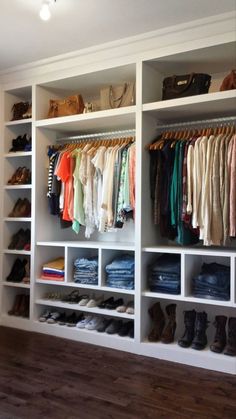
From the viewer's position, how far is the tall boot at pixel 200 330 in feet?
8.18

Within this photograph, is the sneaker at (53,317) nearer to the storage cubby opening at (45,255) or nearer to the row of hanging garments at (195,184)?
the storage cubby opening at (45,255)

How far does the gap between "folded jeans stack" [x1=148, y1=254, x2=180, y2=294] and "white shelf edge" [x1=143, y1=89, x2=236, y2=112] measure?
1.16m

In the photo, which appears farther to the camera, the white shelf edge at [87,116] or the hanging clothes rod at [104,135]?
the hanging clothes rod at [104,135]

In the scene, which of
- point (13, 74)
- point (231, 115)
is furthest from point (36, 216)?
point (231, 115)

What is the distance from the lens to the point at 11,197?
11.4 feet

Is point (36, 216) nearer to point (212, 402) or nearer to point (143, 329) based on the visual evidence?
point (143, 329)

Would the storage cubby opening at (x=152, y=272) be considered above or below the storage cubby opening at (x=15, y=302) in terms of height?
above

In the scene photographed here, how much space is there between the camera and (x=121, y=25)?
244 cm

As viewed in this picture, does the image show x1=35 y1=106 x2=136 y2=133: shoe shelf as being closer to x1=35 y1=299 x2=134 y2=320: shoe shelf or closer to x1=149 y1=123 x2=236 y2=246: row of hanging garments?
x1=149 y1=123 x2=236 y2=246: row of hanging garments

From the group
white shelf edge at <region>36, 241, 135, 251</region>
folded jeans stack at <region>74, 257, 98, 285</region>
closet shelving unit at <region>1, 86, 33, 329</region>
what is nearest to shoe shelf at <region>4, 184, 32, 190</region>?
closet shelving unit at <region>1, 86, 33, 329</region>

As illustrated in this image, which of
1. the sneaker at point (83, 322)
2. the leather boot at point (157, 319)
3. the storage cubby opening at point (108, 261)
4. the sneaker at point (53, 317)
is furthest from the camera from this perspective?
the sneaker at point (53, 317)

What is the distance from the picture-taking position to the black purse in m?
2.50

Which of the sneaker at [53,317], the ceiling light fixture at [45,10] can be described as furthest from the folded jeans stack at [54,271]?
the ceiling light fixture at [45,10]

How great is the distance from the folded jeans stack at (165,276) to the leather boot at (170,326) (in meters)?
0.20
